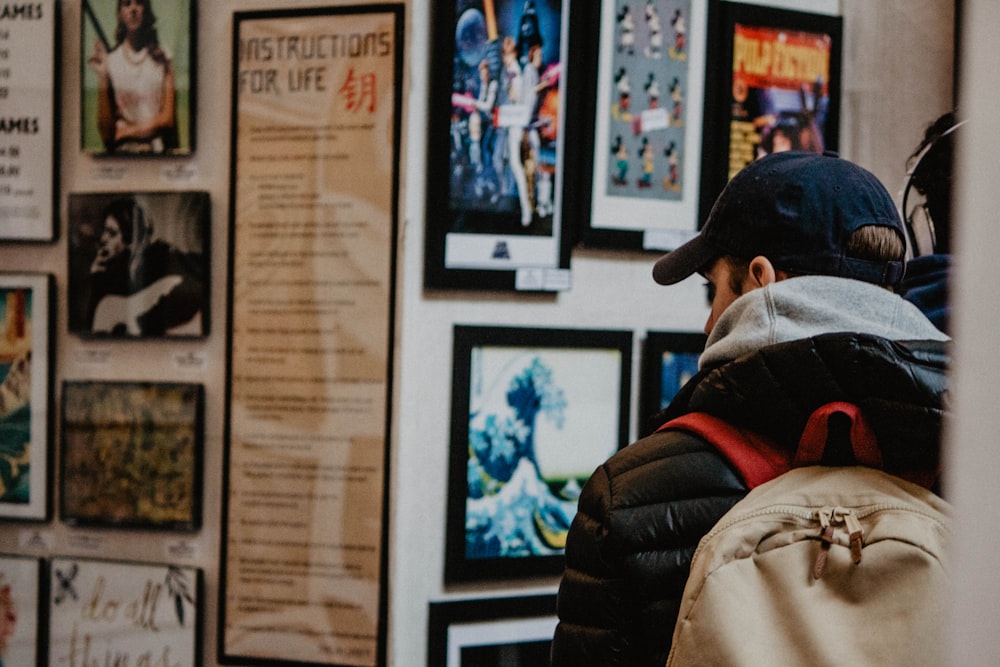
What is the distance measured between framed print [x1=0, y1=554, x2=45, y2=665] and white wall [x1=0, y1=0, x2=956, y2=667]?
57mm

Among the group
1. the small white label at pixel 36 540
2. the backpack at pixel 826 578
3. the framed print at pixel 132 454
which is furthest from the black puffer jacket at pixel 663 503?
the small white label at pixel 36 540

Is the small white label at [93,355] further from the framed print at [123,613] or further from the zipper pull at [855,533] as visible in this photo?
the zipper pull at [855,533]

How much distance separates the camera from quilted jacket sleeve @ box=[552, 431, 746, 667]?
0.97 meters

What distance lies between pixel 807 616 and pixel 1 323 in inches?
84.8

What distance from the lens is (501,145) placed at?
2021 millimetres

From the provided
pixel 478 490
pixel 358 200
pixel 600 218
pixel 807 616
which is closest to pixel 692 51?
pixel 600 218

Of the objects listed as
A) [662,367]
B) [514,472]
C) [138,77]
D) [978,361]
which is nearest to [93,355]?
[138,77]

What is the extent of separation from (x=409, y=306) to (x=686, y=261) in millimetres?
842

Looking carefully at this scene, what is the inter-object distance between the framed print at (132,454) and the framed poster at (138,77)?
60 centimetres

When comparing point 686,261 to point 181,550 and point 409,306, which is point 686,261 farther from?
point 181,550

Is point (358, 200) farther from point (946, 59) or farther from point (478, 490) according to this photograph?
point (946, 59)

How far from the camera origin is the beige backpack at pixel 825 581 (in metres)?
0.65

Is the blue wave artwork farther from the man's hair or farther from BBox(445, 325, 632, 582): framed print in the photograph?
the man's hair

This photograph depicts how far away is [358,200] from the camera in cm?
199
